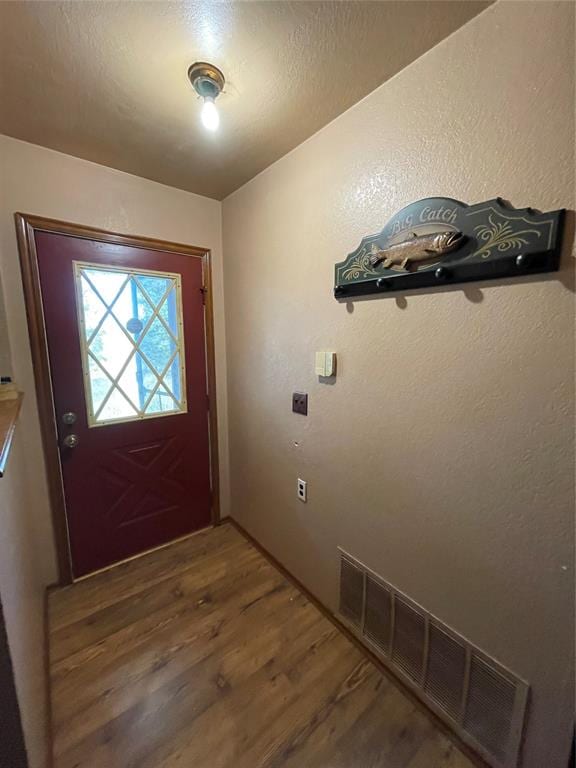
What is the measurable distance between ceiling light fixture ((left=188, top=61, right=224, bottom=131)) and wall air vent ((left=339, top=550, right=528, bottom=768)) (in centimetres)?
197

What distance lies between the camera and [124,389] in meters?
1.87

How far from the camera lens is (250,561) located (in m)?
2.00

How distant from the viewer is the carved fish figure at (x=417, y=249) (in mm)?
984

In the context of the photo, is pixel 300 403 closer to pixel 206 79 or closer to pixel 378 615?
pixel 378 615

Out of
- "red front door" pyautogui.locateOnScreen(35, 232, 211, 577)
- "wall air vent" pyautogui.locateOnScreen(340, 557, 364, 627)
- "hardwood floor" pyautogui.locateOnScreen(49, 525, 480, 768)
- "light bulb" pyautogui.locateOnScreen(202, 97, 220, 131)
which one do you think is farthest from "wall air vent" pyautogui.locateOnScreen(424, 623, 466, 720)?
"light bulb" pyautogui.locateOnScreen(202, 97, 220, 131)

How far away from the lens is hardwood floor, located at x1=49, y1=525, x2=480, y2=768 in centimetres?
108

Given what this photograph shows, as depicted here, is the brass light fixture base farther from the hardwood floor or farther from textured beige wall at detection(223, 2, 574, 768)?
the hardwood floor

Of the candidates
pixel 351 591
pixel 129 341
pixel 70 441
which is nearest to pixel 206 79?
pixel 129 341

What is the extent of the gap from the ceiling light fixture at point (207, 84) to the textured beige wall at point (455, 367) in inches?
19.4

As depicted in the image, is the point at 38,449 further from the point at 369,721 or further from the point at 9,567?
the point at 369,721

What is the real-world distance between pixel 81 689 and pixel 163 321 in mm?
1809

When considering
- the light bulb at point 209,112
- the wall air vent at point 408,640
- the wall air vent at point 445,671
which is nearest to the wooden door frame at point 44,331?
the light bulb at point 209,112

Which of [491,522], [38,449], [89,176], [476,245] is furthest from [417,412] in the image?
[89,176]

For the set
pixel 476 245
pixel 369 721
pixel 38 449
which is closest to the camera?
pixel 476 245
